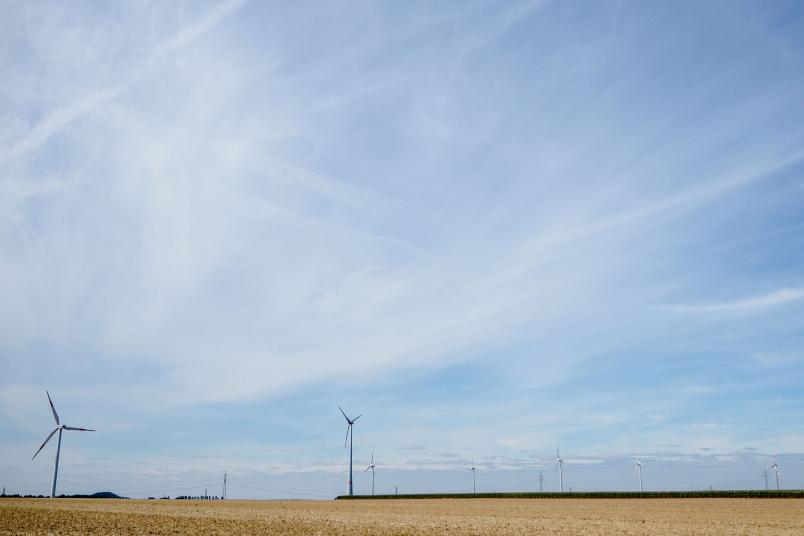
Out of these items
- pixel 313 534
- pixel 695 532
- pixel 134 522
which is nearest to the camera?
pixel 313 534

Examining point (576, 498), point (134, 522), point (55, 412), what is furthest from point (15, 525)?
point (55, 412)

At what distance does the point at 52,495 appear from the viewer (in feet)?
540

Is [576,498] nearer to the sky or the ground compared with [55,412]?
nearer to the ground

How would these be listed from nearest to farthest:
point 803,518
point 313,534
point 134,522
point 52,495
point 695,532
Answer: point 313,534 < point 695,532 < point 134,522 < point 803,518 < point 52,495

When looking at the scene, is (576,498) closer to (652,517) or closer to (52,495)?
(652,517)

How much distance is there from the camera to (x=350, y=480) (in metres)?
174

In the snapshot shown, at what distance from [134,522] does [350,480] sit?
124 m

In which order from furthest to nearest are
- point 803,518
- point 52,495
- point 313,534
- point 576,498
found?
point 52,495, point 576,498, point 803,518, point 313,534

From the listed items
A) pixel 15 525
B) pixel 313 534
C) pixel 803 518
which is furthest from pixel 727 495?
pixel 15 525

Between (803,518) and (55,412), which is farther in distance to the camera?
(55,412)

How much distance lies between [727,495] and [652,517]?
202ft

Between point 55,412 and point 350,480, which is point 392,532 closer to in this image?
point 350,480

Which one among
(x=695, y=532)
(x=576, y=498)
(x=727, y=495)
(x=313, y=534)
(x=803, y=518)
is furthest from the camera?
(x=576, y=498)

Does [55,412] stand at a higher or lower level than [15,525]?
higher
